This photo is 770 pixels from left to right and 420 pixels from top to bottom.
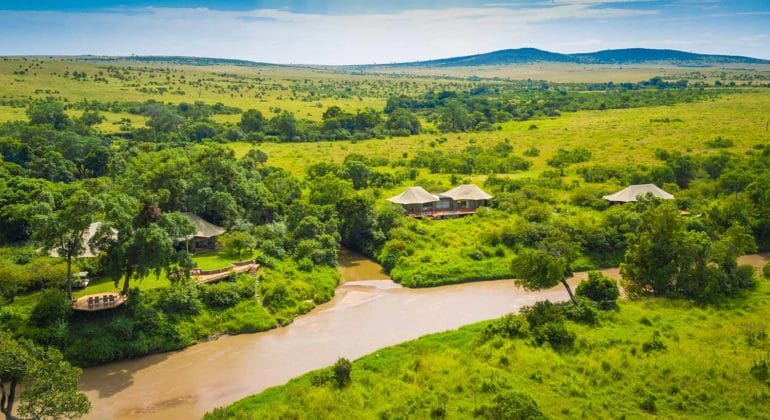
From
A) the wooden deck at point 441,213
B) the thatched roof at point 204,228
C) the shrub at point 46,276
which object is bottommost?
the wooden deck at point 441,213

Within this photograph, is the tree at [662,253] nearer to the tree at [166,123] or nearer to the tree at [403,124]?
the tree at [403,124]

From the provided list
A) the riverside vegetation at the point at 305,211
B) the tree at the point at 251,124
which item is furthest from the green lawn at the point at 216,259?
the tree at the point at 251,124

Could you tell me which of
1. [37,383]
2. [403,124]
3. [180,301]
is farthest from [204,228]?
[403,124]

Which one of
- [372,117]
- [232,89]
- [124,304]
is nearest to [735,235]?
[124,304]

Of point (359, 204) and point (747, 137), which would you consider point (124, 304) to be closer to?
point (359, 204)

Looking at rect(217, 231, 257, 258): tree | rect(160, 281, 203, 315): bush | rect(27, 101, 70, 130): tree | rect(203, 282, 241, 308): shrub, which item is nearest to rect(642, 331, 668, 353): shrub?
rect(203, 282, 241, 308): shrub

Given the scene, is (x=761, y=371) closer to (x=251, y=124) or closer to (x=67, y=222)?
(x=67, y=222)
